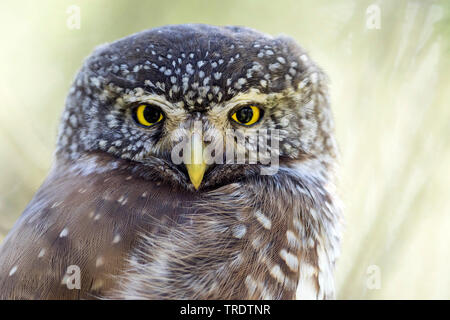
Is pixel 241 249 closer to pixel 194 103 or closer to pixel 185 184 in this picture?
pixel 185 184

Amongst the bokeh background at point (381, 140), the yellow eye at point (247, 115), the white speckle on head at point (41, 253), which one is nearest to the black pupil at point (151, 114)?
the yellow eye at point (247, 115)

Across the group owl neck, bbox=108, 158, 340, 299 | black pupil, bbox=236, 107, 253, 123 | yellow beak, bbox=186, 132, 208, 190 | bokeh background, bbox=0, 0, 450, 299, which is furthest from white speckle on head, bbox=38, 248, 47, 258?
bokeh background, bbox=0, 0, 450, 299

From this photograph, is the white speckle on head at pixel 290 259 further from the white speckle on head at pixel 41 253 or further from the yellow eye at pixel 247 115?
the white speckle on head at pixel 41 253

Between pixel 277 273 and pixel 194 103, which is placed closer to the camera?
pixel 277 273

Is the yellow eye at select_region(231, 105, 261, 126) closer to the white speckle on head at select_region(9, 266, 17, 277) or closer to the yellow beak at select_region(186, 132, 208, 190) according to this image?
the yellow beak at select_region(186, 132, 208, 190)

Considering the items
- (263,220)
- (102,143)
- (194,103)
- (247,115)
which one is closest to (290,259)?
(263,220)

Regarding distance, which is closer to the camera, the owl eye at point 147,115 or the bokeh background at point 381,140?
the owl eye at point 147,115

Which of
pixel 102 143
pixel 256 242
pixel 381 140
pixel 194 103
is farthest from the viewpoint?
pixel 381 140

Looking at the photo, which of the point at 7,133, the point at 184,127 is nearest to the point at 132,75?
the point at 184,127
